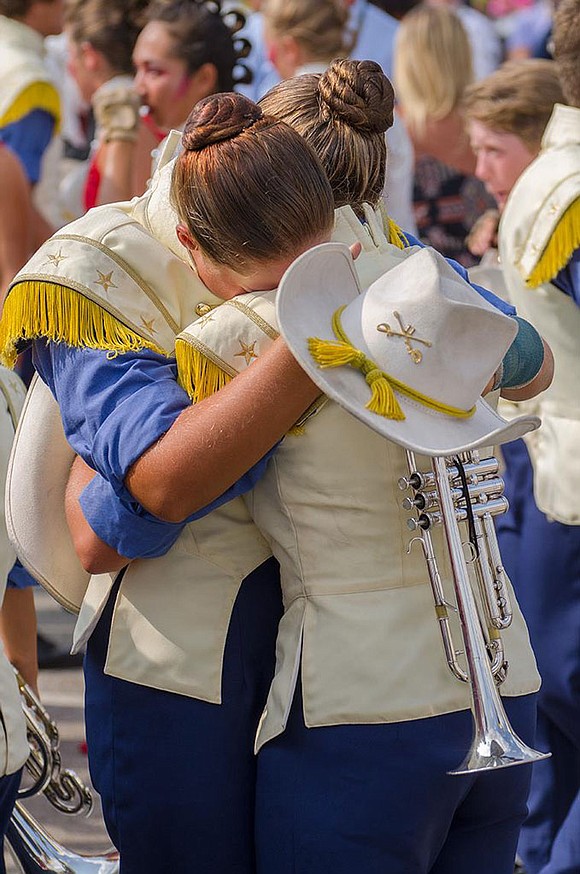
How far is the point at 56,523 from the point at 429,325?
0.55 meters

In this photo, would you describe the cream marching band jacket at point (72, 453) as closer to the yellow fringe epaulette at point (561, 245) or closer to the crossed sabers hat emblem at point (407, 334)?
the crossed sabers hat emblem at point (407, 334)

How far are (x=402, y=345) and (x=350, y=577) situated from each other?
0.97ft

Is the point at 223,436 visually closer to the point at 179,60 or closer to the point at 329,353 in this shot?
the point at 329,353

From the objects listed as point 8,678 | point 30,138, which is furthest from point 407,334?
point 30,138

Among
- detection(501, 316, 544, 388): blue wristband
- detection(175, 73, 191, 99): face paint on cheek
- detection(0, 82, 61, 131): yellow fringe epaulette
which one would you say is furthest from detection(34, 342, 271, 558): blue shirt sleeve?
detection(0, 82, 61, 131): yellow fringe epaulette

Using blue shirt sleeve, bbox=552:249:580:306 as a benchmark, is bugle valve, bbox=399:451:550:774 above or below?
above

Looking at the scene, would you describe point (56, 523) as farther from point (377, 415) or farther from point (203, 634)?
point (377, 415)

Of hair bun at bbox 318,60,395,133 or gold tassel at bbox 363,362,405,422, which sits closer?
gold tassel at bbox 363,362,405,422

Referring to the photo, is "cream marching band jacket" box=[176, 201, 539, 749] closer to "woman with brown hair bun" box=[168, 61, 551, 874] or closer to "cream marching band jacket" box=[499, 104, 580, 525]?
"woman with brown hair bun" box=[168, 61, 551, 874]

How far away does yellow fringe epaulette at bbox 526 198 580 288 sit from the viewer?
8.83ft

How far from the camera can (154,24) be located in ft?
14.1

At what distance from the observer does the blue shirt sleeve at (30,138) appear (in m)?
4.75

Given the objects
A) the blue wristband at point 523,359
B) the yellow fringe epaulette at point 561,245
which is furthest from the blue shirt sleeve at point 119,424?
the yellow fringe epaulette at point 561,245

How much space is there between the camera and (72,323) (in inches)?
64.2
